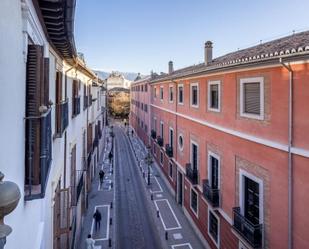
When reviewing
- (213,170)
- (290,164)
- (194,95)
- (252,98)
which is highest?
(194,95)

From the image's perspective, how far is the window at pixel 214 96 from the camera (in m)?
12.8

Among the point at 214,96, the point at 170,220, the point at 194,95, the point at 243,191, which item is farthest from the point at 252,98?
the point at 170,220

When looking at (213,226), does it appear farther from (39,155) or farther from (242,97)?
(39,155)

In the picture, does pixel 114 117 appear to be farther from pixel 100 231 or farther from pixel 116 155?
pixel 100 231

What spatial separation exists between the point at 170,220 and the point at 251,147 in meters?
9.30

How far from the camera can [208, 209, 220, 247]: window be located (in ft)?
42.8

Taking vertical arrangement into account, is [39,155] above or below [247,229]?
above

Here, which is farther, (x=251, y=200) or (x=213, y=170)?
(x=213, y=170)

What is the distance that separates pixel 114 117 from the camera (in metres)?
71.8

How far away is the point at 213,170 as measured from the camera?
44.8 ft

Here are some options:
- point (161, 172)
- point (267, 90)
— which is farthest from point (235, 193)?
point (161, 172)

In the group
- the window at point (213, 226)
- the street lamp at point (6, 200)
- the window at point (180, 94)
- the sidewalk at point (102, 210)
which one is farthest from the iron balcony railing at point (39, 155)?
the window at point (180, 94)

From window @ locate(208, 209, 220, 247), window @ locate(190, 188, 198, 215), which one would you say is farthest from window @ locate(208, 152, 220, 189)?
window @ locate(190, 188, 198, 215)

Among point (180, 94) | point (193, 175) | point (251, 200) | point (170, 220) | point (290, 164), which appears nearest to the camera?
point (290, 164)
